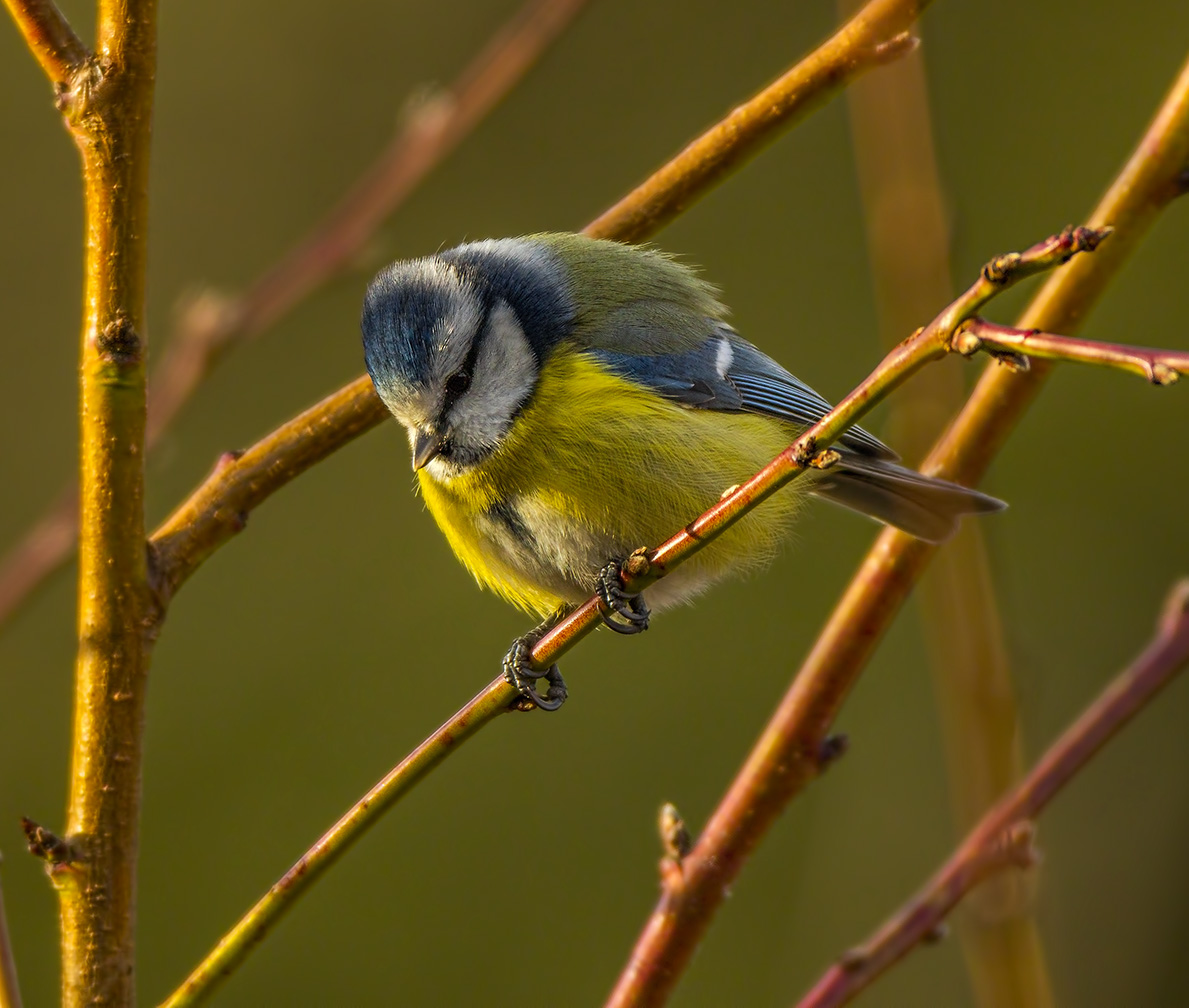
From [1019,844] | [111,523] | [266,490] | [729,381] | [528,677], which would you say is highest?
[729,381]

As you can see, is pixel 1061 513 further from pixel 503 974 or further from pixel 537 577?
pixel 537 577

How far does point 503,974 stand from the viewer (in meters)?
4.44

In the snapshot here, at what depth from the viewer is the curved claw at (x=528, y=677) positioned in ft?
4.82

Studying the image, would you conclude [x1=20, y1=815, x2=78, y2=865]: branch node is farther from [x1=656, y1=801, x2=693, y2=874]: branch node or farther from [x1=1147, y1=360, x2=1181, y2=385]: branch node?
[x1=1147, y1=360, x2=1181, y2=385]: branch node

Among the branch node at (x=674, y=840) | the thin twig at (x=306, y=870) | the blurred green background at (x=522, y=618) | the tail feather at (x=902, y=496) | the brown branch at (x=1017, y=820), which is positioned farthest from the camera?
the blurred green background at (x=522, y=618)

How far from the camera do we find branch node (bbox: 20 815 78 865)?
4.00 feet

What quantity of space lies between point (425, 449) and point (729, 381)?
1.85ft

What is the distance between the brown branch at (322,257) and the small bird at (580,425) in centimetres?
13

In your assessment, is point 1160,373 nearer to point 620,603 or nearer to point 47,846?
point 620,603

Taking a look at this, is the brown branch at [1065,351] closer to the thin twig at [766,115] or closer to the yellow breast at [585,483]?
the thin twig at [766,115]

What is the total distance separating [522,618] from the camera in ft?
17.4

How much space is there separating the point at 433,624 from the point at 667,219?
11.2 ft

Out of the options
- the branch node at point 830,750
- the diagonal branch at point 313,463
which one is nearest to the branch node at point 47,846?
the diagonal branch at point 313,463

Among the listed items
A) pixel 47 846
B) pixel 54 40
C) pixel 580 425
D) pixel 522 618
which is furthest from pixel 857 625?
pixel 522 618
